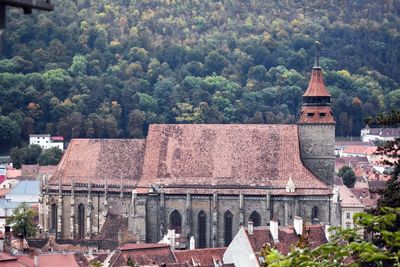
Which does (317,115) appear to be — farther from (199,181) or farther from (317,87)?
(199,181)

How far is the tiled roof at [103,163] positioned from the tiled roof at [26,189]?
132 ft

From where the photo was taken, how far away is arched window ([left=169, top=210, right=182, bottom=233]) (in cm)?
8394

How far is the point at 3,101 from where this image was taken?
176m

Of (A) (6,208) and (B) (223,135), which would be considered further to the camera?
(A) (6,208)

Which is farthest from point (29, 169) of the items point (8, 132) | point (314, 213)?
point (314, 213)

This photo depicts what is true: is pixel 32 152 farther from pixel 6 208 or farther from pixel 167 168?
pixel 167 168

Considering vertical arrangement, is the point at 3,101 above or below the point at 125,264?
above

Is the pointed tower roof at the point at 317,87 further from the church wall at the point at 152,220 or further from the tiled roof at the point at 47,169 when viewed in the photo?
the tiled roof at the point at 47,169

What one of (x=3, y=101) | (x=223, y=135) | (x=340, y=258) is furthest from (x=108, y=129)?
(x=340, y=258)

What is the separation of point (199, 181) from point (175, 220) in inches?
120

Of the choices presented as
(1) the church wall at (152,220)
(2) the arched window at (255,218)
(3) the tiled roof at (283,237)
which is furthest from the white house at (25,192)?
(3) the tiled roof at (283,237)

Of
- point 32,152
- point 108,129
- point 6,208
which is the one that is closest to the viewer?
point 6,208

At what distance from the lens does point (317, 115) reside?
8638 centimetres

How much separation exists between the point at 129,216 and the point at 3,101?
9581 centimetres
